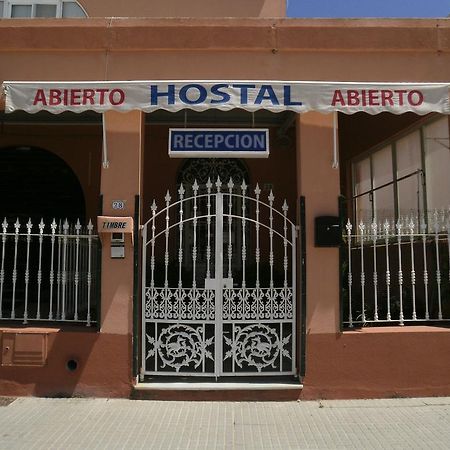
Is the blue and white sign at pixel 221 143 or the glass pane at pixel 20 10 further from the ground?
the glass pane at pixel 20 10

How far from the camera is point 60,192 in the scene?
9.41m

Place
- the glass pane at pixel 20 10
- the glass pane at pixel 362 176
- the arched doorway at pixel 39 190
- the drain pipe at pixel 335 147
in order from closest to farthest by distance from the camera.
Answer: the drain pipe at pixel 335 147 < the glass pane at pixel 20 10 < the arched doorway at pixel 39 190 < the glass pane at pixel 362 176

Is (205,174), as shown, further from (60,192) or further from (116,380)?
(116,380)

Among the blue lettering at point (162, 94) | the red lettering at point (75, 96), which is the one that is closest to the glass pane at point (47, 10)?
the red lettering at point (75, 96)

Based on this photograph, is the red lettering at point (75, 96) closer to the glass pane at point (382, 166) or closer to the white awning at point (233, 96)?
the white awning at point (233, 96)

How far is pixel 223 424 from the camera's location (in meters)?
4.70

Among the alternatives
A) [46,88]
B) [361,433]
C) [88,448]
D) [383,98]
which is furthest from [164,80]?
[361,433]

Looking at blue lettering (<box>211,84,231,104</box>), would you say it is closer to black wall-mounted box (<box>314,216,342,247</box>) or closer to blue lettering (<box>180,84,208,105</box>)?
blue lettering (<box>180,84,208,105</box>)

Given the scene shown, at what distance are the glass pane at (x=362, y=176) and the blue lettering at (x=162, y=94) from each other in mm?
5418

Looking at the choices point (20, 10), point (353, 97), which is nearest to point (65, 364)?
point (353, 97)

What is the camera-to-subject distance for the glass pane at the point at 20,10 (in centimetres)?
926

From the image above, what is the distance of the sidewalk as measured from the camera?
168 inches

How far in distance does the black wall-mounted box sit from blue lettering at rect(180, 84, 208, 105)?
189 centimetres

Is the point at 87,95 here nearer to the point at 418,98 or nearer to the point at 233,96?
the point at 233,96
